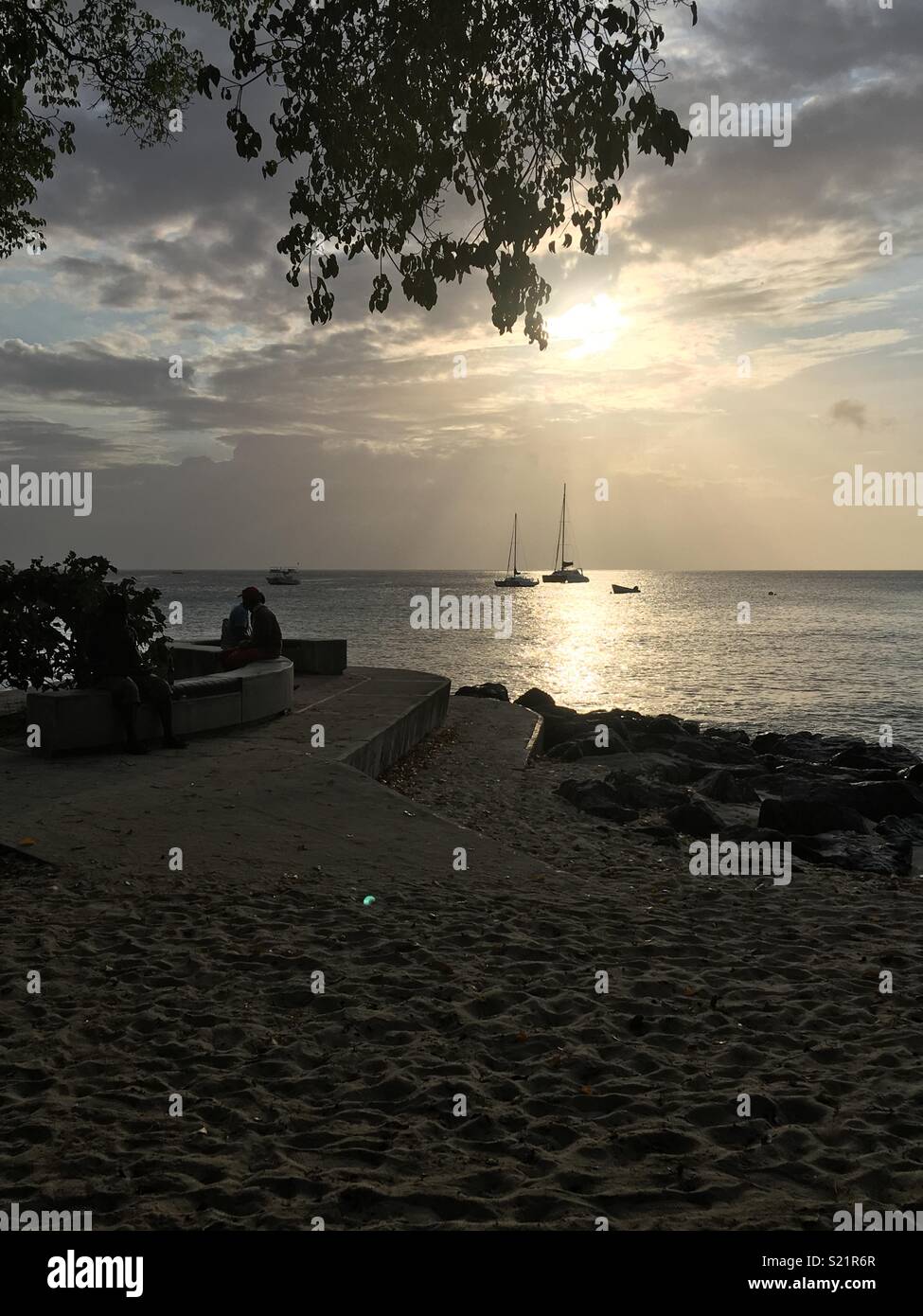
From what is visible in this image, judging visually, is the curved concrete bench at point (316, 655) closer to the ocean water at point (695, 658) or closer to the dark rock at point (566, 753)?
the dark rock at point (566, 753)

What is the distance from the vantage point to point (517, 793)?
13.4 m

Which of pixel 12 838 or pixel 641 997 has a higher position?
pixel 12 838

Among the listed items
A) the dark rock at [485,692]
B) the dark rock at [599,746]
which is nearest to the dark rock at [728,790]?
the dark rock at [599,746]

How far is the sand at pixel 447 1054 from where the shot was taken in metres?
3.88

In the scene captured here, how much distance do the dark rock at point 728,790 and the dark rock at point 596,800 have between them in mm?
2739

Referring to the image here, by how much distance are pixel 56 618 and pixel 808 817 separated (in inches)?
369

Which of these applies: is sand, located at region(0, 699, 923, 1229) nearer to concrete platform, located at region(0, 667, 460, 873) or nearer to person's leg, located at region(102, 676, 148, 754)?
concrete platform, located at region(0, 667, 460, 873)

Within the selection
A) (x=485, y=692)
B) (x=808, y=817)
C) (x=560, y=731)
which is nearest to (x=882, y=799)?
(x=808, y=817)

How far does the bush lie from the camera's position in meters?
11.7

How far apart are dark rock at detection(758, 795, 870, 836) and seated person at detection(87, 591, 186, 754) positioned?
297 inches

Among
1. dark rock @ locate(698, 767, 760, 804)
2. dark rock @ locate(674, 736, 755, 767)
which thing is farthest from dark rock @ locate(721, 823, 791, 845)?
dark rock @ locate(674, 736, 755, 767)
